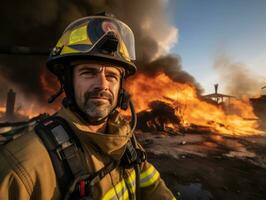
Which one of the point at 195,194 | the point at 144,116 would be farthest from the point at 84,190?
the point at 144,116

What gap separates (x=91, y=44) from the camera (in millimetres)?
1854

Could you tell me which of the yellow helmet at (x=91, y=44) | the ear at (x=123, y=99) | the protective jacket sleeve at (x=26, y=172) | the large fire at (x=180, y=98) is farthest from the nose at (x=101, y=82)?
the large fire at (x=180, y=98)

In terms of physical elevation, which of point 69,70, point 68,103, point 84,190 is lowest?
point 84,190

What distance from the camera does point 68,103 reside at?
1747 mm

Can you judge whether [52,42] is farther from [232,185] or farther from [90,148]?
[90,148]

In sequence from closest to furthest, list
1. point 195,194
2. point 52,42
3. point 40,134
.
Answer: point 40,134
point 195,194
point 52,42

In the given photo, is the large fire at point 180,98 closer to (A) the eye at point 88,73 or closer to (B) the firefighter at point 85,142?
(B) the firefighter at point 85,142

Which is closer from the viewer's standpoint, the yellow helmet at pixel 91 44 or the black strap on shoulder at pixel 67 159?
the black strap on shoulder at pixel 67 159

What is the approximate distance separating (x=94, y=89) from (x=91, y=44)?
0.42 metres

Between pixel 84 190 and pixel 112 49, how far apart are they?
46.4 inches

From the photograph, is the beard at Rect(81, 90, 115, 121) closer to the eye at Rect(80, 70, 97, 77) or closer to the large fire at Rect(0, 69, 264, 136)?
the eye at Rect(80, 70, 97, 77)

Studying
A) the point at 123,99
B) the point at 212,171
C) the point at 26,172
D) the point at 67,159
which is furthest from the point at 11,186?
the point at 212,171

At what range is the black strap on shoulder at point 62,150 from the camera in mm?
1302

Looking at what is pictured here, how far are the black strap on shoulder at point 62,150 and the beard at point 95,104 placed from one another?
9.7 inches
